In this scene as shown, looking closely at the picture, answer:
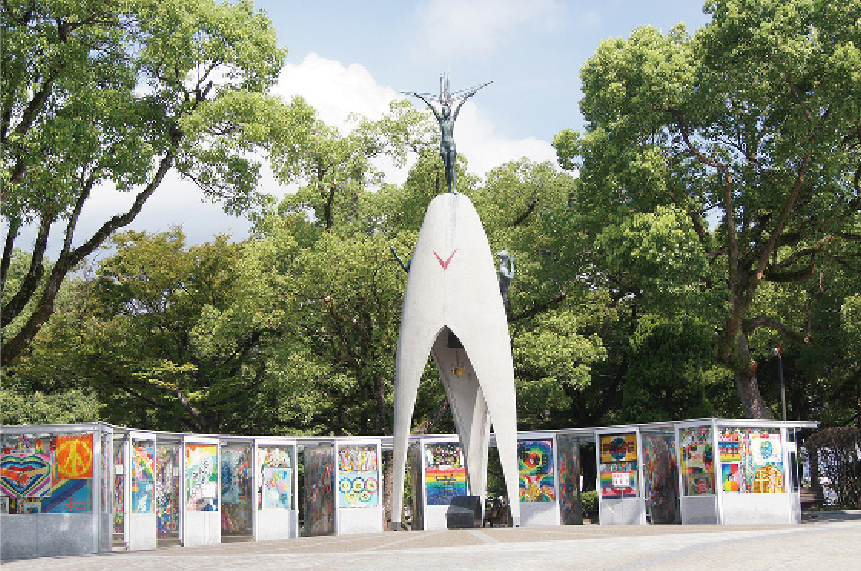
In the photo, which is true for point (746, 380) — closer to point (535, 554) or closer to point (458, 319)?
point (458, 319)

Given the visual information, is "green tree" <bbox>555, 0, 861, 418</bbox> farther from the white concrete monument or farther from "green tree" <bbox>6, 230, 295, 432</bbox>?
"green tree" <bbox>6, 230, 295, 432</bbox>

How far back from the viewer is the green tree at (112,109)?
56.2 feet

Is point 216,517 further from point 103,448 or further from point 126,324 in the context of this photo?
point 126,324

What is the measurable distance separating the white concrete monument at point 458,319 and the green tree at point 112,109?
442 centimetres

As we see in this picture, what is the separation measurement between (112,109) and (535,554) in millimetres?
11508

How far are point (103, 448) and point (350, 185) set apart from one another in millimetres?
15583

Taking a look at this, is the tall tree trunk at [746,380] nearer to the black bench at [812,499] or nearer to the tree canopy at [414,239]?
the tree canopy at [414,239]

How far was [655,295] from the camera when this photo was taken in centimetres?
2636

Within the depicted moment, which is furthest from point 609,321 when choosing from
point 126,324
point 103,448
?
point 103,448

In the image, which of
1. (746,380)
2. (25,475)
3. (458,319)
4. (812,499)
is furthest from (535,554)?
(812,499)

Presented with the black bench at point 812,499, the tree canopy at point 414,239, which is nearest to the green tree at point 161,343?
the tree canopy at point 414,239

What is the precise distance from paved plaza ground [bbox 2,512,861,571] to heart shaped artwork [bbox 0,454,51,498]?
4.53 feet

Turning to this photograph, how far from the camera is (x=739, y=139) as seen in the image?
85.0 feet

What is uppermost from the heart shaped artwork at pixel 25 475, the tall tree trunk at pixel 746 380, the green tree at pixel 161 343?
the green tree at pixel 161 343
